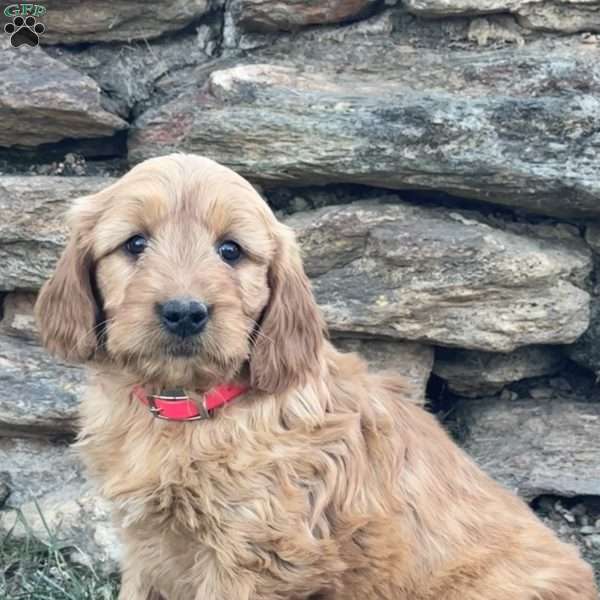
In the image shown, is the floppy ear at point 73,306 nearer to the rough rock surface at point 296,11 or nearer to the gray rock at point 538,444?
the rough rock surface at point 296,11

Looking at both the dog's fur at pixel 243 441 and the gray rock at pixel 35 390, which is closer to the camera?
the dog's fur at pixel 243 441

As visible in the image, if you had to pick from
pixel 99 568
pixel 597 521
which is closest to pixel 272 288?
pixel 99 568

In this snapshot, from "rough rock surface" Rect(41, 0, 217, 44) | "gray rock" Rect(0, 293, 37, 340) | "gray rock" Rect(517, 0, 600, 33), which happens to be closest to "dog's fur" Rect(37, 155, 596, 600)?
"gray rock" Rect(0, 293, 37, 340)

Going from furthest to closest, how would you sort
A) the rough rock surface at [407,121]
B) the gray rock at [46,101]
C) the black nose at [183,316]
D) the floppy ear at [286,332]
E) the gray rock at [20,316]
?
the gray rock at [20,316]
the gray rock at [46,101]
the rough rock surface at [407,121]
the floppy ear at [286,332]
the black nose at [183,316]

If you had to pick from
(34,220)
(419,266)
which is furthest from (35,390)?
(419,266)

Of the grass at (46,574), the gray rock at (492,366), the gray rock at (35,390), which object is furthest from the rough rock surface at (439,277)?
the grass at (46,574)

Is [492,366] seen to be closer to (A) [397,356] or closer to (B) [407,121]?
(A) [397,356]
